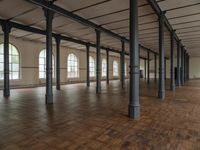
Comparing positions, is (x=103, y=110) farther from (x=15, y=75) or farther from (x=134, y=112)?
(x=15, y=75)

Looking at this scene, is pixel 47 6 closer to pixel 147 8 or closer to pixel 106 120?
pixel 147 8

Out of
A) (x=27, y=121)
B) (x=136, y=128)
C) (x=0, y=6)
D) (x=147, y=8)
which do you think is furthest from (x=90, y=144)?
(x=0, y=6)

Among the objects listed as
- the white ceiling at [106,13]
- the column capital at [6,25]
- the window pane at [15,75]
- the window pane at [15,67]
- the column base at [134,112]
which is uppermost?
the white ceiling at [106,13]

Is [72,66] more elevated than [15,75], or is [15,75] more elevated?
[72,66]

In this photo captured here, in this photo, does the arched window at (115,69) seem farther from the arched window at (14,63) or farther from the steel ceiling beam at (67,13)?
the steel ceiling beam at (67,13)

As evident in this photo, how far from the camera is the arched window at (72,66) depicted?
591 inches

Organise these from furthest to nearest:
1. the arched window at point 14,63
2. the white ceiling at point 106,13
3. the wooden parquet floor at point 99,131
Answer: the arched window at point 14,63
the white ceiling at point 106,13
the wooden parquet floor at point 99,131

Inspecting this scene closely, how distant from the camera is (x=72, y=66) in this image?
1545cm

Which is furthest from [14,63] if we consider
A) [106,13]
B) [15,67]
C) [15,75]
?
[106,13]

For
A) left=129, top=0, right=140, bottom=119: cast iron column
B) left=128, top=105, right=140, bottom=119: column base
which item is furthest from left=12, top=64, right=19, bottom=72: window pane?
left=128, top=105, right=140, bottom=119: column base

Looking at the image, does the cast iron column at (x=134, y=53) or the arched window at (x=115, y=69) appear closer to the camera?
the cast iron column at (x=134, y=53)

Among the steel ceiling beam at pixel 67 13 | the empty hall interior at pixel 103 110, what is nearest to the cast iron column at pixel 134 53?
the empty hall interior at pixel 103 110

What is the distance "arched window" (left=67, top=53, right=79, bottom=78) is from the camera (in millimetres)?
15016

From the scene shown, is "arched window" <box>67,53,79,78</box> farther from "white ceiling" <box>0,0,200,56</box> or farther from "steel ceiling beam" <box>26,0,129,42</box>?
"steel ceiling beam" <box>26,0,129,42</box>
